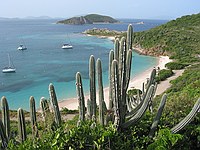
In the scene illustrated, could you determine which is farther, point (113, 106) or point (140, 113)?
point (113, 106)

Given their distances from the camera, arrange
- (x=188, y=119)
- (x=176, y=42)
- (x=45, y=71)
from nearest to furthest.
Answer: (x=188, y=119), (x=45, y=71), (x=176, y=42)

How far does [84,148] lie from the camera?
7141 millimetres

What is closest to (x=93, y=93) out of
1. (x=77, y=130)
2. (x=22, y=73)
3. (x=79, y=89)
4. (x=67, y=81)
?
(x=79, y=89)

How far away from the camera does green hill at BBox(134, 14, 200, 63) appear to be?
4319 cm

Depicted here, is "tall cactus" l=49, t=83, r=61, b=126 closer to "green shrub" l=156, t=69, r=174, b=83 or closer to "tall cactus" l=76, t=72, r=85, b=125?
"tall cactus" l=76, t=72, r=85, b=125

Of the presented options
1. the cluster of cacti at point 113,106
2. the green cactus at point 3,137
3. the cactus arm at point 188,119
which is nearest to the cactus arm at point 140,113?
the cluster of cacti at point 113,106

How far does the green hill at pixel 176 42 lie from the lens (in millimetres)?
43188

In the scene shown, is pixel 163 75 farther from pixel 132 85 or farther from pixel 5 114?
pixel 5 114

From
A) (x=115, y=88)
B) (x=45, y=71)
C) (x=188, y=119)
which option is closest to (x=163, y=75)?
(x=45, y=71)

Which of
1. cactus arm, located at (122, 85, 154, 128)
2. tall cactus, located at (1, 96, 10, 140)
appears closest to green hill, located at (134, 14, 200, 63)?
cactus arm, located at (122, 85, 154, 128)

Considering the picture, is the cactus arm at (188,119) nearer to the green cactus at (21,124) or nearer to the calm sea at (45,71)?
the green cactus at (21,124)

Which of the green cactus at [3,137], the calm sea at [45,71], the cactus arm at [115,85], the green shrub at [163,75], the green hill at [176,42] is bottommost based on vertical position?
the calm sea at [45,71]

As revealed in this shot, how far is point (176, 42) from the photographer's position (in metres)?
48.4

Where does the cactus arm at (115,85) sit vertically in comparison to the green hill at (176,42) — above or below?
above
